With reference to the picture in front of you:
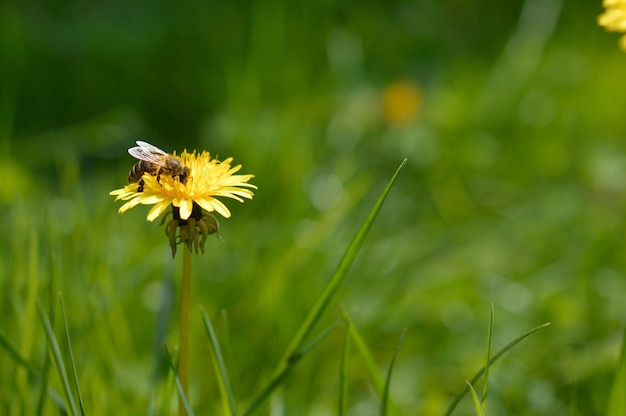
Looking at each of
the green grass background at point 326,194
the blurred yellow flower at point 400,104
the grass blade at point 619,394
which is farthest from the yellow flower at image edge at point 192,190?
the blurred yellow flower at point 400,104

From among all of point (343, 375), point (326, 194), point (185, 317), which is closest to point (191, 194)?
point (185, 317)

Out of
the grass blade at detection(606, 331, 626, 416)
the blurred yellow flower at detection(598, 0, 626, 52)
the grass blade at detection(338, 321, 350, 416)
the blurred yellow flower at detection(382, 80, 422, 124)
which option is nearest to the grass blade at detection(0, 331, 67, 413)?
the grass blade at detection(338, 321, 350, 416)

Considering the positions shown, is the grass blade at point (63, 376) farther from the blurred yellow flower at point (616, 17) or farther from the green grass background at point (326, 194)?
the blurred yellow flower at point (616, 17)

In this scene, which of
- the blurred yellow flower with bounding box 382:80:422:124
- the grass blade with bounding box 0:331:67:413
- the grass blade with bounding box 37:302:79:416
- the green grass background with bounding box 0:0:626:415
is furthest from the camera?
the blurred yellow flower with bounding box 382:80:422:124

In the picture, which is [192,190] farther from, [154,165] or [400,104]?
[400,104]

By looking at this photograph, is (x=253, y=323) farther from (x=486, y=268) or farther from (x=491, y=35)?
(x=491, y=35)

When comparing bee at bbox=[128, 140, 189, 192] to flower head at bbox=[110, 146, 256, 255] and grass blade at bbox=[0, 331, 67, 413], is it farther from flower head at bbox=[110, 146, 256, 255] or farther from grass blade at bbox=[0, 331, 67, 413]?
grass blade at bbox=[0, 331, 67, 413]
